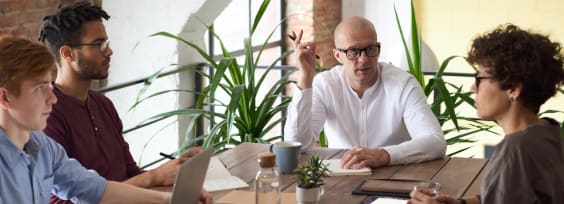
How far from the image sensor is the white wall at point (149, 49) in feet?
15.6

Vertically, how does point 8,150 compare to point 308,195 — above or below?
above

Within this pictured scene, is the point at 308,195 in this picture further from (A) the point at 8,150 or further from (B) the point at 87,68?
(B) the point at 87,68

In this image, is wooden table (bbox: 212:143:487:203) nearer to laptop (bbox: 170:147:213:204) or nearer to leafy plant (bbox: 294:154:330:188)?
leafy plant (bbox: 294:154:330:188)

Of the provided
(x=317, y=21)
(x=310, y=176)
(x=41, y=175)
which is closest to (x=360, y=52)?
(x=310, y=176)

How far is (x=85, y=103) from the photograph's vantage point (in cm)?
271

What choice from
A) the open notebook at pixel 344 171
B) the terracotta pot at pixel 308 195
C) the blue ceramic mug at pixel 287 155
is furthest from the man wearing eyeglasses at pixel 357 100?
the terracotta pot at pixel 308 195

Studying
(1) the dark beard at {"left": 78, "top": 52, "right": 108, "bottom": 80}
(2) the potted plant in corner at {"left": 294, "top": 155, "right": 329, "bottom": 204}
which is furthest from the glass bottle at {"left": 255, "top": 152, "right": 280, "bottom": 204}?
(1) the dark beard at {"left": 78, "top": 52, "right": 108, "bottom": 80}

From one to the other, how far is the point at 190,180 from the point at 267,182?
29cm

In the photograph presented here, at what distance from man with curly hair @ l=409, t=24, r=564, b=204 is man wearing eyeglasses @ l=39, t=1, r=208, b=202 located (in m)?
1.00

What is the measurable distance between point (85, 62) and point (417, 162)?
3.80 feet

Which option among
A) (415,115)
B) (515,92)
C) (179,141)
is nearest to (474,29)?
(179,141)

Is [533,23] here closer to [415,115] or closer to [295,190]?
[415,115]

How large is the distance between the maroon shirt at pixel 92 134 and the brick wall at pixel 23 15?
98 centimetres

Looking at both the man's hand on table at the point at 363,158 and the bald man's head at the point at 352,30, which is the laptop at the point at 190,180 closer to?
the man's hand on table at the point at 363,158
